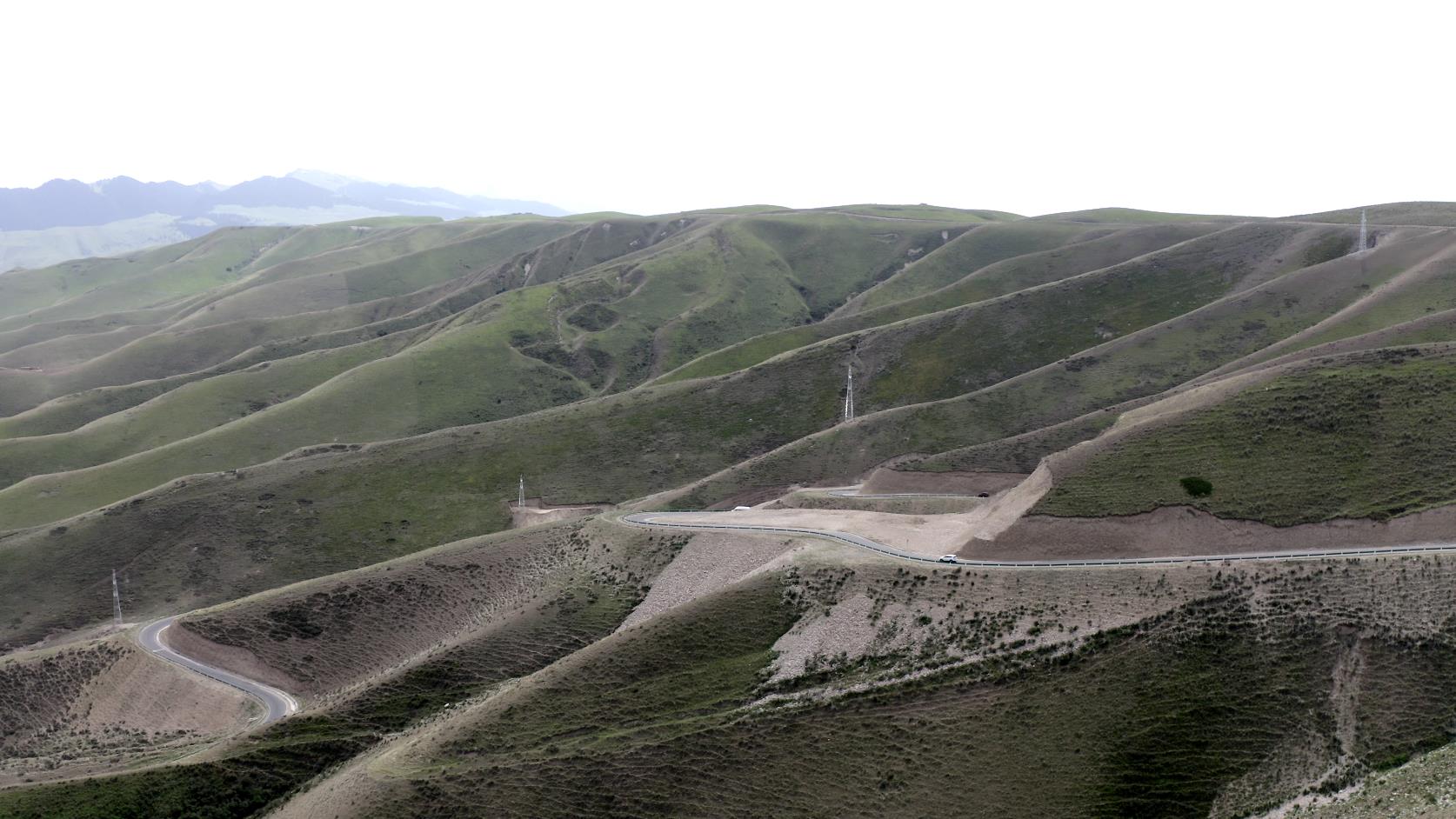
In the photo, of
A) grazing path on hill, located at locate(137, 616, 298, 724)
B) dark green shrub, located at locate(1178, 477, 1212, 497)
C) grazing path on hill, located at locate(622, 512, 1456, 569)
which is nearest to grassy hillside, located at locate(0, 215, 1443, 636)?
grazing path on hill, located at locate(137, 616, 298, 724)

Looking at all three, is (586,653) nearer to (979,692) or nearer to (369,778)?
(369,778)

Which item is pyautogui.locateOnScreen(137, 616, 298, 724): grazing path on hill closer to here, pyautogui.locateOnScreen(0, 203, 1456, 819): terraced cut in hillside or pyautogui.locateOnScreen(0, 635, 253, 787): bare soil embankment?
pyautogui.locateOnScreen(0, 635, 253, 787): bare soil embankment

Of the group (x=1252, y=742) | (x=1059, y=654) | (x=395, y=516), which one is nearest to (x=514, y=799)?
(x=1059, y=654)

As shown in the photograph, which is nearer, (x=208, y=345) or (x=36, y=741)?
(x=36, y=741)

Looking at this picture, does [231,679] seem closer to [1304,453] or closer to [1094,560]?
[1094,560]

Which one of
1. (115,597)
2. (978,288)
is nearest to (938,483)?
(115,597)
